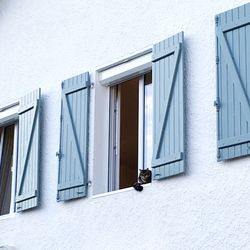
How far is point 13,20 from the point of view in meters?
11.1

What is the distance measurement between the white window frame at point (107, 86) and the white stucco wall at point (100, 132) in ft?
0.22

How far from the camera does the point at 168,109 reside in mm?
8164

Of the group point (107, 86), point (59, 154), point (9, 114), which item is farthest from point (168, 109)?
point (9, 114)

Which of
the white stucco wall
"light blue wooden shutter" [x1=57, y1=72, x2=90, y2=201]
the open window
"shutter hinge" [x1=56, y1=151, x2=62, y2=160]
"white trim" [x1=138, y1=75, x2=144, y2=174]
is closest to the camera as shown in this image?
the white stucco wall

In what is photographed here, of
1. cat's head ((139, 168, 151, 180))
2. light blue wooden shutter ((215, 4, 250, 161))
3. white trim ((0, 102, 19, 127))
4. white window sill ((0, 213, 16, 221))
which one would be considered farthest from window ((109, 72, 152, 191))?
white trim ((0, 102, 19, 127))

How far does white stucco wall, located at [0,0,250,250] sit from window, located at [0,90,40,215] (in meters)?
0.10

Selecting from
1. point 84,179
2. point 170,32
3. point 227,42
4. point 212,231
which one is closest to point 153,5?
point 170,32

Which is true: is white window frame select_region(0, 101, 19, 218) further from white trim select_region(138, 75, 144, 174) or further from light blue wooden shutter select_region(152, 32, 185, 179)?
light blue wooden shutter select_region(152, 32, 185, 179)

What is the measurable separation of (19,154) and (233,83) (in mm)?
3279

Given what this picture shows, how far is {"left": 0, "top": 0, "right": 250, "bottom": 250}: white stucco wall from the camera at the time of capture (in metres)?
7.55

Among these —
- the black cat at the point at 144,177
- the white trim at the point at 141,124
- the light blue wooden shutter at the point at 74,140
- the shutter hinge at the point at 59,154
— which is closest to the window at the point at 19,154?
the shutter hinge at the point at 59,154

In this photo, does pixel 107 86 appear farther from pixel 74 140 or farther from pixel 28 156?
pixel 28 156

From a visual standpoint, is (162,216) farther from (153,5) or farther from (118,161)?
(153,5)

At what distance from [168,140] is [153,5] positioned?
1524mm
